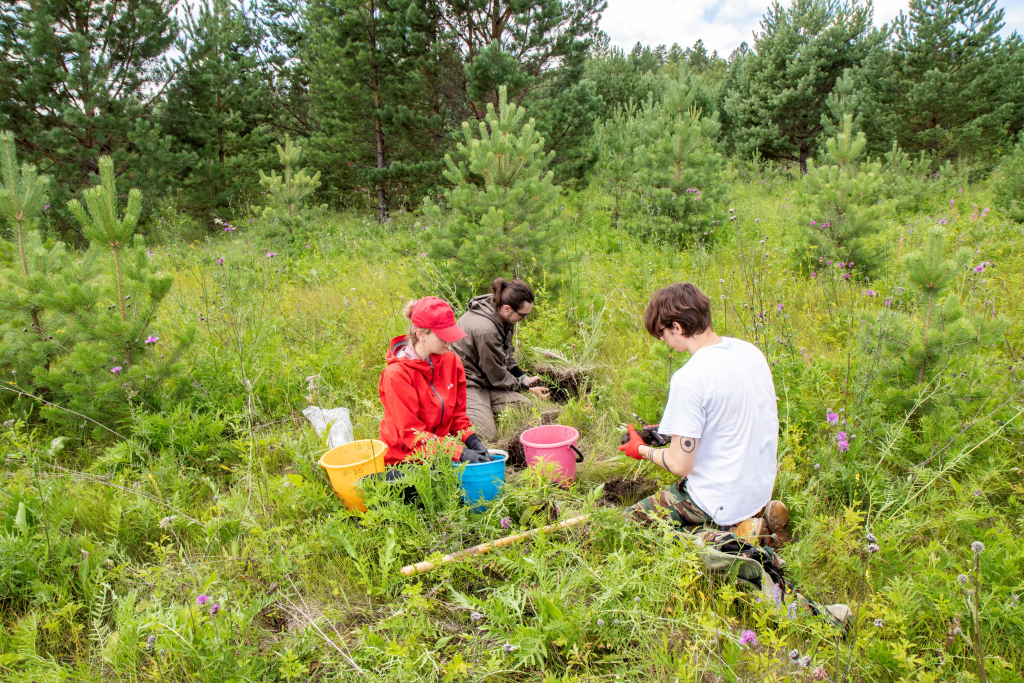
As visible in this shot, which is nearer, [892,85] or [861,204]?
[861,204]

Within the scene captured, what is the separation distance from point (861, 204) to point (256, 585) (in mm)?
6653

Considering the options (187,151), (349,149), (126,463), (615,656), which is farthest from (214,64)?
(615,656)

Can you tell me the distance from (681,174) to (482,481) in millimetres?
6007

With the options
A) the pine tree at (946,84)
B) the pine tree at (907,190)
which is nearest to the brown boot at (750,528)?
the pine tree at (907,190)

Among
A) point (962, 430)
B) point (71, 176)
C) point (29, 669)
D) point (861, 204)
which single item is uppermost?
point (71, 176)

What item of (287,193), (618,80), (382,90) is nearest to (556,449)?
(287,193)

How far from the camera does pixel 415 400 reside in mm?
2766

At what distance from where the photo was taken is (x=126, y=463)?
10.7 ft

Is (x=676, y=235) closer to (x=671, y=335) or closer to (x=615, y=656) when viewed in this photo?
(x=671, y=335)

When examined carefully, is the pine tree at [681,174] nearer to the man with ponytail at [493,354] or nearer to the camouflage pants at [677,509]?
the man with ponytail at [493,354]

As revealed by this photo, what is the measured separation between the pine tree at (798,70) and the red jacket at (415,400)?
15617 mm

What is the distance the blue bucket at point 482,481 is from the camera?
261cm

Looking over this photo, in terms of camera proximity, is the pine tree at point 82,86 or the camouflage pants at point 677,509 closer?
the camouflage pants at point 677,509

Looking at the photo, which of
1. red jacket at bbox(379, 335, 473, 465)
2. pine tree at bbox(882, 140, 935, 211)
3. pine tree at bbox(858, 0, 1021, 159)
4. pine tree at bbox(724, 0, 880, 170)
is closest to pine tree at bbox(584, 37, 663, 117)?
pine tree at bbox(724, 0, 880, 170)
